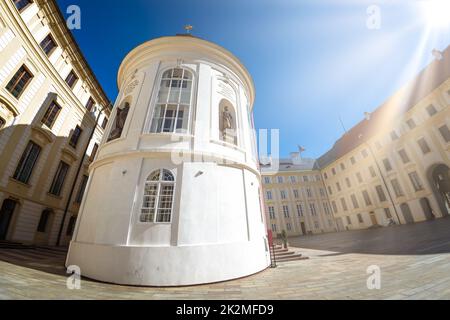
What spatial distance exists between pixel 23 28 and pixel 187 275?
18.7 m

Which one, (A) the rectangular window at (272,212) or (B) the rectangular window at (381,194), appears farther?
(A) the rectangular window at (272,212)

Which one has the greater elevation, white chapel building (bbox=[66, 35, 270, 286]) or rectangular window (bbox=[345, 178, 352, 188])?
rectangular window (bbox=[345, 178, 352, 188])

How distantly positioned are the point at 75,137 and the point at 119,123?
12464 millimetres

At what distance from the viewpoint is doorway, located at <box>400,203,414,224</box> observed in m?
24.3

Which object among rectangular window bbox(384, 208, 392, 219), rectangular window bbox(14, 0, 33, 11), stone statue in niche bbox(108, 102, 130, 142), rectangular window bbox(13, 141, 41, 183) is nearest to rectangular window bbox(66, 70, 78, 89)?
rectangular window bbox(14, 0, 33, 11)

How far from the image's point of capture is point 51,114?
14602mm

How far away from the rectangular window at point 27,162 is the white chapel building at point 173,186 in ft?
28.0

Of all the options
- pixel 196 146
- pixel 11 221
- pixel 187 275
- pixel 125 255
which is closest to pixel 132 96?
pixel 196 146

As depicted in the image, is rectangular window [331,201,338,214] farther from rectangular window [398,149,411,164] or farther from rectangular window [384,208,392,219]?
rectangular window [398,149,411,164]

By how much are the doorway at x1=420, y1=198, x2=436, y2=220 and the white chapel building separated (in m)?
27.2

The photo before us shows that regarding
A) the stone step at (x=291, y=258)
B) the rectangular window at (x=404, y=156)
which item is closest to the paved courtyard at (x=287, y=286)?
the stone step at (x=291, y=258)

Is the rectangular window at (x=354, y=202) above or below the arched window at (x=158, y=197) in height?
above

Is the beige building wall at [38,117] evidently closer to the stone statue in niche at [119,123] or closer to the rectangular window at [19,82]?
the rectangular window at [19,82]

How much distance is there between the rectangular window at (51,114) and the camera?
46.2 feet
